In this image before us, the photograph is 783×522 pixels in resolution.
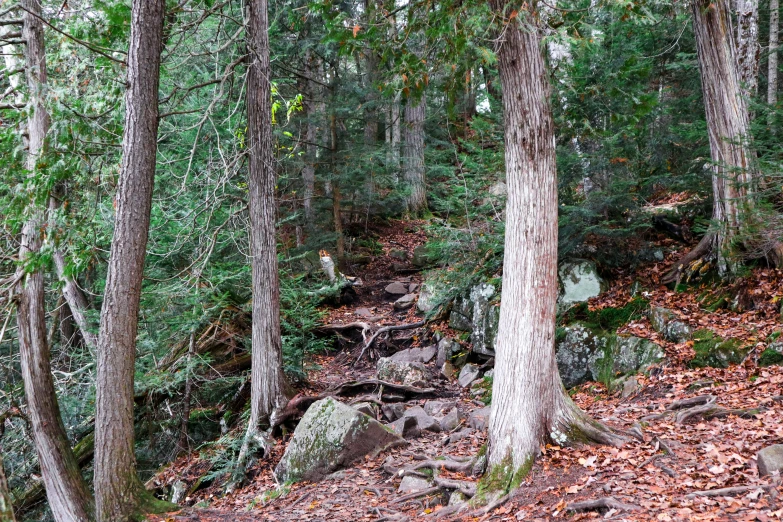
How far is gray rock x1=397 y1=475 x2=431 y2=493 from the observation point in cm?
608

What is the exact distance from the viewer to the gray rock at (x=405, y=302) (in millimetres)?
13805

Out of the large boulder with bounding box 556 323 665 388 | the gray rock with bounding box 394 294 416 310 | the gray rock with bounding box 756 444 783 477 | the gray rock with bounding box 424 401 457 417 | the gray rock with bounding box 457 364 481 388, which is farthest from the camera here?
the gray rock with bounding box 394 294 416 310

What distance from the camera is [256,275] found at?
858 cm

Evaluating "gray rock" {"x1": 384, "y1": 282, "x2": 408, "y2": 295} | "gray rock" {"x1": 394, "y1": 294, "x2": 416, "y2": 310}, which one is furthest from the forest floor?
"gray rock" {"x1": 384, "y1": 282, "x2": 408, "y2": 295}

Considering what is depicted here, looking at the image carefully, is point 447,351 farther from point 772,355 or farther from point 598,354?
point 772,355

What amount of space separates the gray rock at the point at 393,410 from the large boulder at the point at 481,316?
7.05 ft

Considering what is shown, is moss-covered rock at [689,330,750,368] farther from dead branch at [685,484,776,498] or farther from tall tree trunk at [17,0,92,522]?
tall tree trunk at [17,0,92,522]

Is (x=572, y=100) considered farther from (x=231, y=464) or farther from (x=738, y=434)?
(x=231, y=464)

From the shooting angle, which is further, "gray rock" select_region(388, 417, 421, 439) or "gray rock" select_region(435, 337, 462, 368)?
"gray rock" select_region(435, 337, 462, 368)

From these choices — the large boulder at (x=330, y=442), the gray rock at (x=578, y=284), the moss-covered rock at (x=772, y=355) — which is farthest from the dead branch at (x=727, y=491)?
the gray rock at (x=578, y=284)

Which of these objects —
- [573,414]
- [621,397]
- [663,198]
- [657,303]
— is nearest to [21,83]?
[573,414]

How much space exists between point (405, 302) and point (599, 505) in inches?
383

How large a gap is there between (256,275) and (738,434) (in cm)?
683

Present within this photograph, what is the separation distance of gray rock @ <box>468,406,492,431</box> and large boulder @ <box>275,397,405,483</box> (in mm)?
1115
